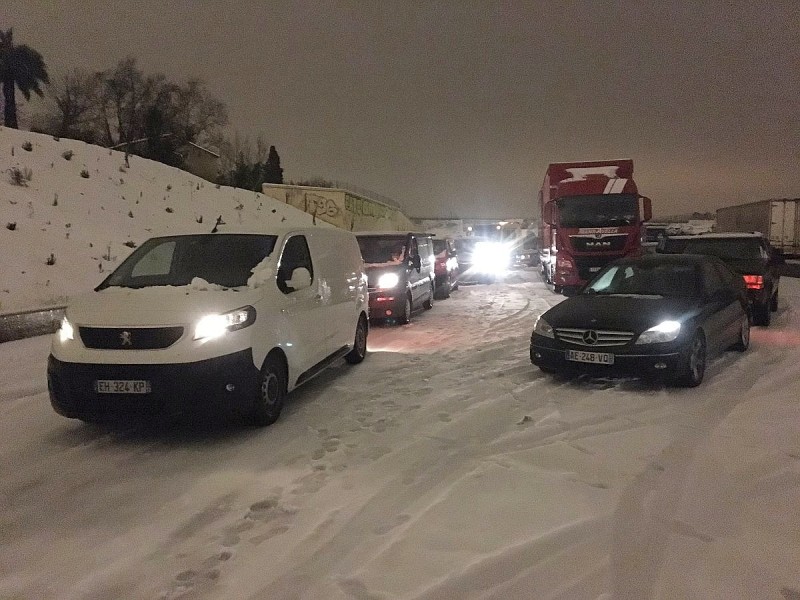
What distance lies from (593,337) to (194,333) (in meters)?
4.30

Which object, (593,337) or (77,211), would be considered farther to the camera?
(77,211)

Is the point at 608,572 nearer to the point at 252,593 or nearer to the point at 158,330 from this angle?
the point at 252,593

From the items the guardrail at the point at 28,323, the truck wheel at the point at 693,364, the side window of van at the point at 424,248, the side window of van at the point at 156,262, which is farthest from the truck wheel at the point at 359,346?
the side window of van at the point at 424,248

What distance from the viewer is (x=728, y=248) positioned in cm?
1205

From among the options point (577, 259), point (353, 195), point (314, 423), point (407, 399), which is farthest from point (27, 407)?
point (353, 195)

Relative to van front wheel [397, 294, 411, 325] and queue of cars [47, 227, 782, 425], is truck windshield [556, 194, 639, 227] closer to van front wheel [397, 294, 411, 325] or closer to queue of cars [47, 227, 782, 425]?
van front wheel [397, 294, 411, 325]

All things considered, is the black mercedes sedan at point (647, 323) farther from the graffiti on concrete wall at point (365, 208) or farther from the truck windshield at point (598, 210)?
the graffiti on concrete wall at point (365, 208)

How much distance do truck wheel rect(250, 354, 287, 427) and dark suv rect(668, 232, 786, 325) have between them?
8.57 m

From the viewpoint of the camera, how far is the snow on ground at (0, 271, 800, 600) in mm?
3156

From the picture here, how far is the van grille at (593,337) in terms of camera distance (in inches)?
267

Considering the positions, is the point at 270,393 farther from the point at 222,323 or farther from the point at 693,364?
the point at 693,364

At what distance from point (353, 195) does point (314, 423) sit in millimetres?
36703

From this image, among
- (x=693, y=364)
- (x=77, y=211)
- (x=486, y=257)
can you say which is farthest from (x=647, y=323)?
(x=486, y=257)

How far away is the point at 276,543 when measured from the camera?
354 cm
